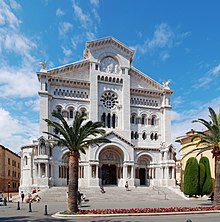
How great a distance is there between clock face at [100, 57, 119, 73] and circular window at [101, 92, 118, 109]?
4.16 m

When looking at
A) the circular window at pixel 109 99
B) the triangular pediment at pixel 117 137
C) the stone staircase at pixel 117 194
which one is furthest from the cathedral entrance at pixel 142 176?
the circular window at pixel 109 99

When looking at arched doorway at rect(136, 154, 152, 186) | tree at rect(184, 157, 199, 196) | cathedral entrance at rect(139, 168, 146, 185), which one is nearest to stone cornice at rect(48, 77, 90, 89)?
arched doorway at rect(136, 154, 152, 186)

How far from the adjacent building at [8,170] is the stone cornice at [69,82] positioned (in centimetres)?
2342

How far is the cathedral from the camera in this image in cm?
4547

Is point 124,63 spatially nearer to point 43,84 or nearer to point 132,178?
point 43,84

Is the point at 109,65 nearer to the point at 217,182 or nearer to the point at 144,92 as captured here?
the point at 144,92

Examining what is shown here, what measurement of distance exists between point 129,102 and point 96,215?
105 ft

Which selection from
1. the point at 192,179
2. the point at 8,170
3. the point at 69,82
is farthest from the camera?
the point at 8,170

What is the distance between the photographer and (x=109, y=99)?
51.6 metres

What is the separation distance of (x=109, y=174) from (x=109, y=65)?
19041 mm

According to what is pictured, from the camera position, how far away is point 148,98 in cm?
5388

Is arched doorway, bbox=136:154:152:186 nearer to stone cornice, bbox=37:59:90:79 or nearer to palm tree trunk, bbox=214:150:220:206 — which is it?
stone cornice, bbox=37:59:90:79

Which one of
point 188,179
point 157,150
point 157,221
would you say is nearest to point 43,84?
point 157,150

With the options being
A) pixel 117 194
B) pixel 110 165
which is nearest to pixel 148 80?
pixel 110 165
